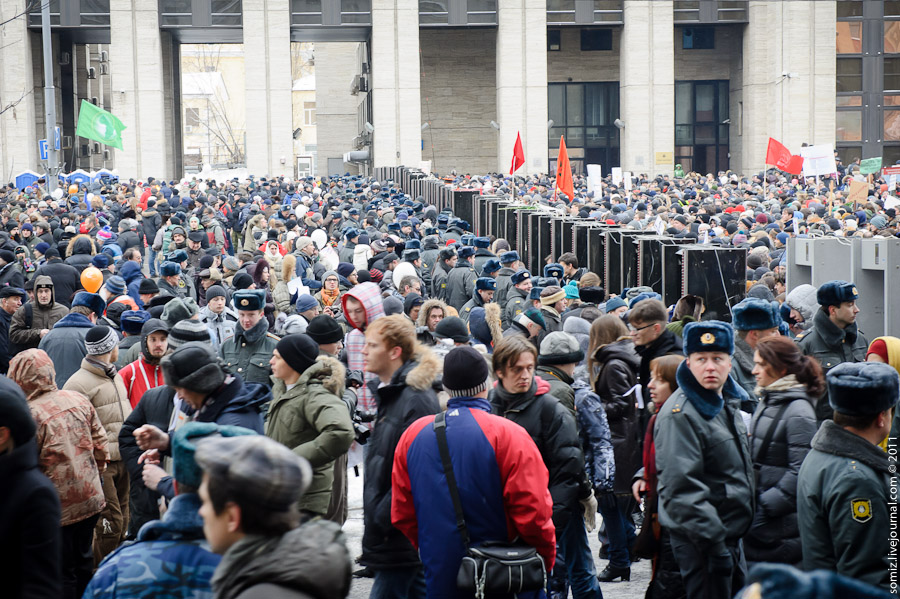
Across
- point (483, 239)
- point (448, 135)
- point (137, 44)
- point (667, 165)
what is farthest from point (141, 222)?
point (448, 135)

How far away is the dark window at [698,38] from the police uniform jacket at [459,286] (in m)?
51.9

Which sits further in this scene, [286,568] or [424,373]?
[424,373]

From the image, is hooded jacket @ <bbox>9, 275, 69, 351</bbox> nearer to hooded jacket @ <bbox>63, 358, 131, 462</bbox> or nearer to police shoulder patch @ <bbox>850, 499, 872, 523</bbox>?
hooded jacket @ <bbox>63, 358, 131, 462</bbox>

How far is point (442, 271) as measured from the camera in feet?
47.1

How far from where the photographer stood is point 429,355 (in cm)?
563

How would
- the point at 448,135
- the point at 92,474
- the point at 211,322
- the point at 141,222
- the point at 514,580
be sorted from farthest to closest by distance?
the point at 448,135 → the point at 141,222 → the point at 211,322 → the point at 92,474 → the point at 514,580

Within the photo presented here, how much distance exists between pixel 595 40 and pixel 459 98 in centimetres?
858

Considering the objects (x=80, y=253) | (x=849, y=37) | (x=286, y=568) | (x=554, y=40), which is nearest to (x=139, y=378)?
(x=286, y=568)

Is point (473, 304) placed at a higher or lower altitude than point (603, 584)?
higher

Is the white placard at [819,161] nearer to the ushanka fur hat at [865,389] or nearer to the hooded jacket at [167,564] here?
the ushanka fur hat at [865,389]

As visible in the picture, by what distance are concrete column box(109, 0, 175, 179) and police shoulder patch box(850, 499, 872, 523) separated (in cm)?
5102

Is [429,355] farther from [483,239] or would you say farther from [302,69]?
[302,69]

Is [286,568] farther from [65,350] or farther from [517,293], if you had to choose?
[517,293]

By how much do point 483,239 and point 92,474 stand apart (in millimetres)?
10046
